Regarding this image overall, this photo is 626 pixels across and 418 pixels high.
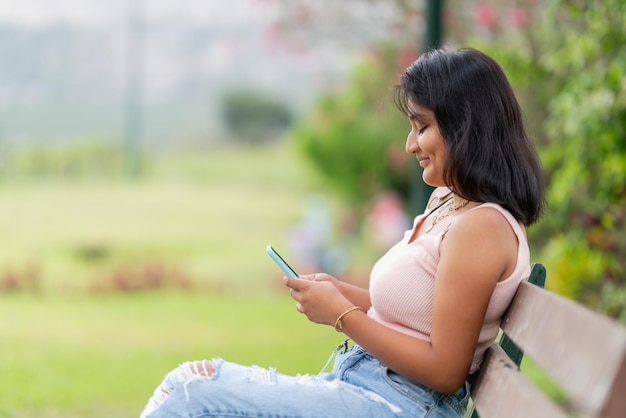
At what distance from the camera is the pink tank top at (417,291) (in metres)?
1.68

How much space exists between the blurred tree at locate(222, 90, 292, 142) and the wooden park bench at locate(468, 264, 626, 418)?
11120mm

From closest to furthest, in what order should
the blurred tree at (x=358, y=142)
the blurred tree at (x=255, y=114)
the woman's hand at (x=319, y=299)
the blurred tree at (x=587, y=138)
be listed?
the woman's hand at (x=319, y=299)
the blurred tree at (x=587, y=138)
the blurred tree at (x=358, y=142)
the blurred tree at (x=255, y=114)

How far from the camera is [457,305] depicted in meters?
1.61

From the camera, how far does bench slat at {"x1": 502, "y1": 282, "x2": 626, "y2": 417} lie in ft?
3.48

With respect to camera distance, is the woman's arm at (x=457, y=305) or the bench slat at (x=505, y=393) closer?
the bench slat at (x=505, y=393)

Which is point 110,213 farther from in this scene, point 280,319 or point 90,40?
point 280,319

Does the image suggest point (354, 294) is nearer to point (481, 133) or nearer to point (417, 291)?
point (417, 291)

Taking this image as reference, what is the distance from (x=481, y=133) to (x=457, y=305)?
285 millimetres

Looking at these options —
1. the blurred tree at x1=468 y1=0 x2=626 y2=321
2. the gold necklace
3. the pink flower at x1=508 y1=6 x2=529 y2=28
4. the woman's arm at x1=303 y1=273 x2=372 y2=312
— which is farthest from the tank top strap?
the pink flower at x1=508 y1=6 x2=529 y2=28

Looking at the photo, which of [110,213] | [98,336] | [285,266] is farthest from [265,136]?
[285,266]

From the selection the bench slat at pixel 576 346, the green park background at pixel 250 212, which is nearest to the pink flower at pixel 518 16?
the green park background at pixel 250 212

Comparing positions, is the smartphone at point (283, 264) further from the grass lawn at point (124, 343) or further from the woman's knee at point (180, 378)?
the grass lawn at point (124, 343)

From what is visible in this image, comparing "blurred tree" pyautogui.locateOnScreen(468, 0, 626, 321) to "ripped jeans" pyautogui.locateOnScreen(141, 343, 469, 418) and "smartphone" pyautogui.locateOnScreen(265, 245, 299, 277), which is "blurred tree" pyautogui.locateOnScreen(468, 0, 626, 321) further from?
"ripped jeans" pyautogui.locateOnScreen(141, 343, 469, 418)

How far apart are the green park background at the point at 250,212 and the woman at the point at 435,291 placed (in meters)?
1.72
